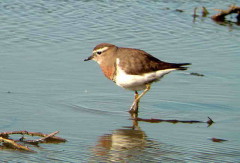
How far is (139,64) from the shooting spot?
8.68 meters

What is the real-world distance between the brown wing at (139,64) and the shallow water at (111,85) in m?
0.49

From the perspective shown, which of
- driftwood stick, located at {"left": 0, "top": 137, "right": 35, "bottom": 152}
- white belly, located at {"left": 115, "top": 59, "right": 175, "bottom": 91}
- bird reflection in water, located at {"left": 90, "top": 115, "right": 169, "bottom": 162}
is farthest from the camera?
white belly, located at {"left": 115, "top": 59, "right": 175, "bottom": 91}

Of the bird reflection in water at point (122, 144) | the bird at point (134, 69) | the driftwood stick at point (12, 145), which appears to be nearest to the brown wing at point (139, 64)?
the bird at point (134, 69)

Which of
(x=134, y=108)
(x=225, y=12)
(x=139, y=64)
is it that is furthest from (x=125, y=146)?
(x=225, y=12)

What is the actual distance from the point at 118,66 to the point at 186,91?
1165mm

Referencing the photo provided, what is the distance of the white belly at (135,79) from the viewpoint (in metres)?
8.57

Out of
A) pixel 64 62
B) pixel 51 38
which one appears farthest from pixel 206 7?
pixel 64 62

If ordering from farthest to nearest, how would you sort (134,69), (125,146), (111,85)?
(111,85) → (134,69) → (125,146)

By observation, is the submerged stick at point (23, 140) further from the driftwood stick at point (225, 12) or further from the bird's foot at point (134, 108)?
the driftwood stick at point (225, 12)

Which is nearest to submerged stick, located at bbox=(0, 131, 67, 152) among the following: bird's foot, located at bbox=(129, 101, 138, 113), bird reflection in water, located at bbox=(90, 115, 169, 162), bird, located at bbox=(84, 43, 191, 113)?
bird reflection in water, located at bbox=(90, 115, 169, 162)

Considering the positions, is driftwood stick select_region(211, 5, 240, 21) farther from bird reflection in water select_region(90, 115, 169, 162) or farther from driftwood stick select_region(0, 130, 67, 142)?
driftwood stick select_region(0, 130, 67, 142)

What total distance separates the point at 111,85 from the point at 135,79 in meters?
0.89

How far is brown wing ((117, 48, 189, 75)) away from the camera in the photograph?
28.3 ft

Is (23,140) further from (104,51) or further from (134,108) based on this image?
(104,51)
